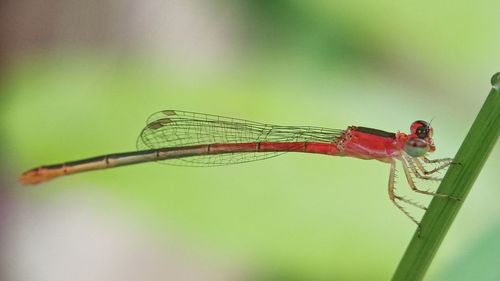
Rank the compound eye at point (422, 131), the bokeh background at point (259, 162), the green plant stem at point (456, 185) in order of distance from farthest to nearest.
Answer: the bokeh background at point (259, 162) < the compound eye at point (422, 131) < the green plant stem at point (456, 185)

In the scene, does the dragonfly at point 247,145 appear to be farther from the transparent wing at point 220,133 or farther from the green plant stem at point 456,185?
the green plant stem at point 456,185

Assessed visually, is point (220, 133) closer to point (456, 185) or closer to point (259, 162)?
point (259, 162)

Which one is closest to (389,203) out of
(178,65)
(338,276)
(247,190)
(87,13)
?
(338,276)

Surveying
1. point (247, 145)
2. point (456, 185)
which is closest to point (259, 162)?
Result: point (247, 145)

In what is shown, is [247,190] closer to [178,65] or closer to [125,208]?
[125,208]

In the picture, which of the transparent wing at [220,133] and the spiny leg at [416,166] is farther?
the transparent wing at [220,133]

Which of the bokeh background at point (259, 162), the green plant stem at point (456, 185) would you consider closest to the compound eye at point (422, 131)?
the bokeh background at point (259, 162)
